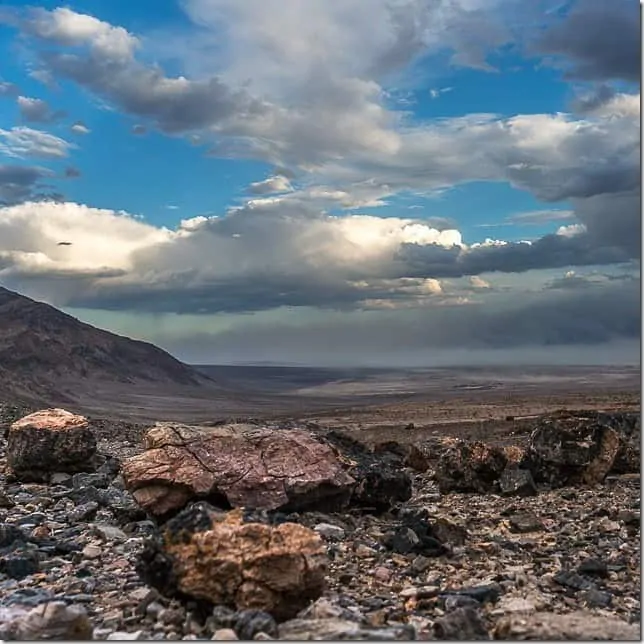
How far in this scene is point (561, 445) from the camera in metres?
14.9

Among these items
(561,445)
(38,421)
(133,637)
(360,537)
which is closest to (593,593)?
(360,537)

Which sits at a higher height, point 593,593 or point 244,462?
point 244,462

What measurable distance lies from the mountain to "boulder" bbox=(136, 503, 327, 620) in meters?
122

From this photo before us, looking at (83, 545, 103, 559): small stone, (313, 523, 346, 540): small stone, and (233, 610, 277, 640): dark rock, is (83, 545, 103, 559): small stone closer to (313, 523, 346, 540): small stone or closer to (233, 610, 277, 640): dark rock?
(313, 523, 346, 540): small stone

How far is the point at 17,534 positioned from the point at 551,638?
7.64 m

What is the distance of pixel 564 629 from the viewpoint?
6621mm

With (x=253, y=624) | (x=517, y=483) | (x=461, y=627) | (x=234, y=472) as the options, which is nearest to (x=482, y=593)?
(x=461, y=627)

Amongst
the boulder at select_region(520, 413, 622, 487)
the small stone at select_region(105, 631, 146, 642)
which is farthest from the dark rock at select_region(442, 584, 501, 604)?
the boulder at select_region(520, 413, 622, 487)

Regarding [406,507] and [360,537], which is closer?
[360,537]

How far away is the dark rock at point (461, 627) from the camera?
7004 mm

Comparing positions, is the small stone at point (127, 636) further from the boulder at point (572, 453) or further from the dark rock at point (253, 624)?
the boulder at point (572, 453)

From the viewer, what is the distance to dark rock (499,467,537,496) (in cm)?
1415

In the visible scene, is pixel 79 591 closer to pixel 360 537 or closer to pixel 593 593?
pixel 360 537

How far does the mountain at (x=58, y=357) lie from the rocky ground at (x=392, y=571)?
387 ft
